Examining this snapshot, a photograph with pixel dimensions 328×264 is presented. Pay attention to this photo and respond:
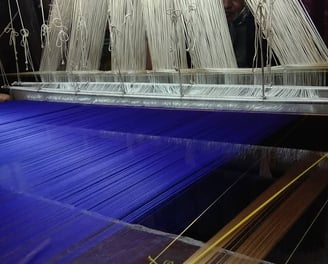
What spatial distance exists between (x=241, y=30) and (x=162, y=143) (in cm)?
81

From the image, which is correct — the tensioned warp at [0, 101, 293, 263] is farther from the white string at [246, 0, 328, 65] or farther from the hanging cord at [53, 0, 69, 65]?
the hanging cord at [53, 0, 69, 65]

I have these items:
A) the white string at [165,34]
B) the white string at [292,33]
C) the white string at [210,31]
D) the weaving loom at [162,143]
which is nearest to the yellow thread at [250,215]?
the weaving loom at [162,143]

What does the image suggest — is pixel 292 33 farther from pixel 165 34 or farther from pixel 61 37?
pixel 61 37

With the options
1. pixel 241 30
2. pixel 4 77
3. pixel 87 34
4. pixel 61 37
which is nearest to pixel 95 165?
pixel 241 30

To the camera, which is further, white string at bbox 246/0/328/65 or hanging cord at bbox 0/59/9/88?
hanging cord at bbox 0/59/9/88

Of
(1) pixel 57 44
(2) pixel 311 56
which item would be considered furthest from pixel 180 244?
(1) pixel 57 44

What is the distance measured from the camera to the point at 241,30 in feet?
5.72

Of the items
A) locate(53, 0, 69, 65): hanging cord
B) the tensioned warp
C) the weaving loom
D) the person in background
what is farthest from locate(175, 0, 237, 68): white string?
locate(53, 0, 69, 65): hanging cord

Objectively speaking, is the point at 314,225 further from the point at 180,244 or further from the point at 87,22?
the point at 87,22

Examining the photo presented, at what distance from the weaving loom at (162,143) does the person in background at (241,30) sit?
151 millimetres

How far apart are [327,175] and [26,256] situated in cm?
Answer: 82

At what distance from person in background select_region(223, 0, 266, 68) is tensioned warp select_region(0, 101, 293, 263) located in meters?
0.37

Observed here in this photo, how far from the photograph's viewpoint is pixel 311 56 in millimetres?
1375

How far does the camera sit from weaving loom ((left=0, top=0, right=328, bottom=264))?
0.79 metres
